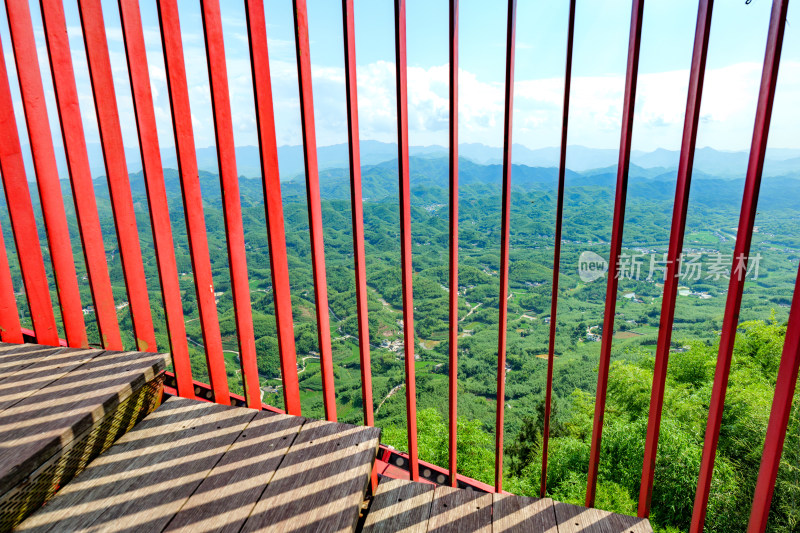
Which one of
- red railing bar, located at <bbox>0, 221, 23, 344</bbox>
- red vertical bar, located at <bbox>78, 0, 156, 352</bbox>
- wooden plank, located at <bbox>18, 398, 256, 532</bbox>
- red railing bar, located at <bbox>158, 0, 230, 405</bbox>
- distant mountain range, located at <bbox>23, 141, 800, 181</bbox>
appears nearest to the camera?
wooden plank, located at <bbox>18, 398, 256, 532</bbox>

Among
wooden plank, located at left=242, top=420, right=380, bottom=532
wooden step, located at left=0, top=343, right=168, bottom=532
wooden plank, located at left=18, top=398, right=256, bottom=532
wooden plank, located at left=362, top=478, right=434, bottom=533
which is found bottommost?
wooden plank, located at left=362, top=478, right=434, bottom=533

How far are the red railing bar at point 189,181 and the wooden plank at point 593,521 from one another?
3.92 ft

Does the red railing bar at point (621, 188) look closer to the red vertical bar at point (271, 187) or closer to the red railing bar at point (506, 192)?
the red railing bar at point (506, 192)

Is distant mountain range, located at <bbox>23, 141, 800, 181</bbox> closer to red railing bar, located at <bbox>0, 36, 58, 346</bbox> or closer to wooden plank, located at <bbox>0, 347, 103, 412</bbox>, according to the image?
red railing bar, located at <bbox>0, 36, 58, 346</bbox>

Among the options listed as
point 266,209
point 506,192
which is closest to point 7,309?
point 266,209

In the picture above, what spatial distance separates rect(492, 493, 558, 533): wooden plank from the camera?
1174 mm

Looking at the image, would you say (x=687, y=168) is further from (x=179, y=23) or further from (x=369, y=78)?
(x=179, y=23)

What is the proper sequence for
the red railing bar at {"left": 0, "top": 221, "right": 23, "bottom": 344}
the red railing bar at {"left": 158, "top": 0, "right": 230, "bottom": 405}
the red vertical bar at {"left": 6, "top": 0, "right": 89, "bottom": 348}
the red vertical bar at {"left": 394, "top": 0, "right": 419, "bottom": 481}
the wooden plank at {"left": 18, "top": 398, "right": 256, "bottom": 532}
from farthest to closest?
the red railing bar at {"left": 0, "top": 221, "right": 23, "bottom": 344} → the red vertical bar at {"left": 6, "top": 0, "right": 89, "bottom": 348} → the red railing bar at {"left": 158, "top": 0, "right": 230, "bottom": 405} → the red vertical bar at {"left": 394, "top": 0, "right": 419, "bottom": 481} → the wooden plank at {"left": 18, "top": 398, "right": 256, "bottom": 532}

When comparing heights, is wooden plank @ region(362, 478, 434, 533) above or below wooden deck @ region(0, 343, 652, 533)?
below

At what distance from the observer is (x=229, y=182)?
A: 4.70 feet

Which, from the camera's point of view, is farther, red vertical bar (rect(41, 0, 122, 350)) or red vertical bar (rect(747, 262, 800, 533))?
red vertical bar (rect(41, 0, 122, 350))

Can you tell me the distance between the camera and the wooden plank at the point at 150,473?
1021 millimetres

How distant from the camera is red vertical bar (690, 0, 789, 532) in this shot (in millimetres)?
910

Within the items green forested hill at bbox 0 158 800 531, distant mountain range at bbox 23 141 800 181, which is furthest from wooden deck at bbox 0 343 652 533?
green forested hill at bbox 0 158 800 531
